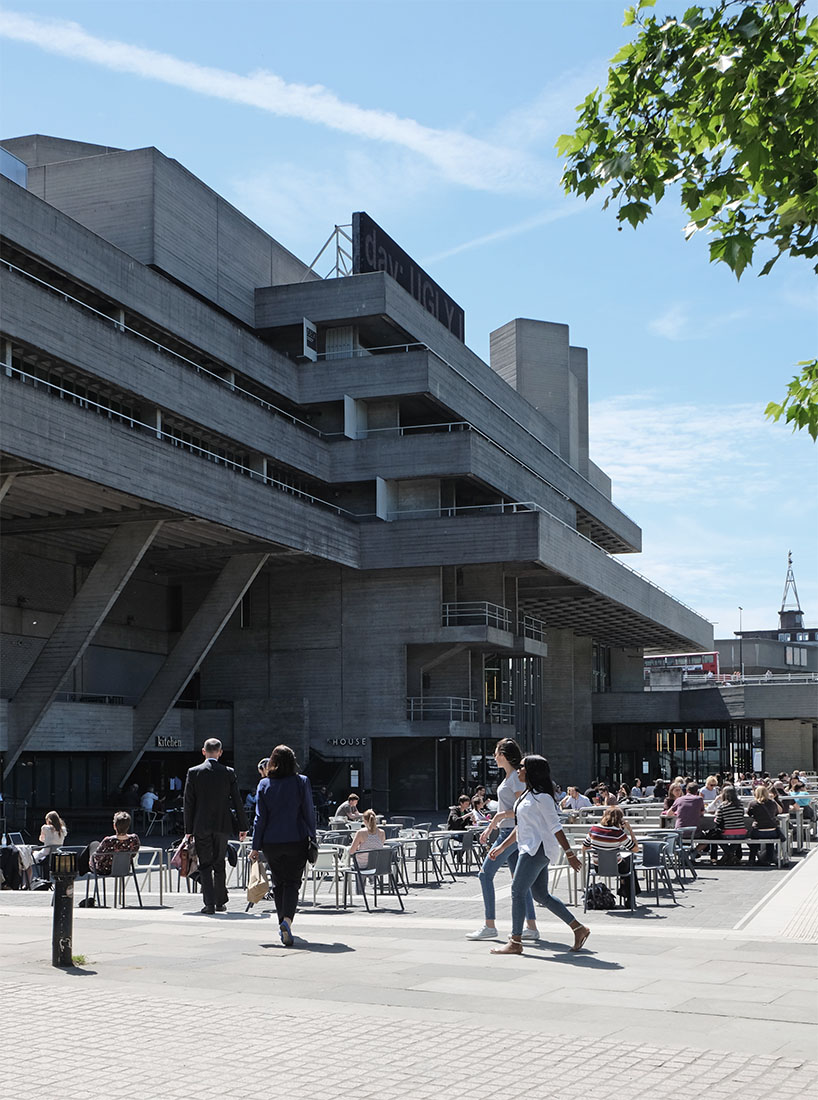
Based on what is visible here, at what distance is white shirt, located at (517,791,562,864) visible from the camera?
1052 centimetres

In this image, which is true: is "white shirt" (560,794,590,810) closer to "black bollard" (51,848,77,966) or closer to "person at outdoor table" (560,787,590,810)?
"person at outdoor table" (560,787,590,810)

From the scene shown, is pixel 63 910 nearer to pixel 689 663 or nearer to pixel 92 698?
pixel 92 698

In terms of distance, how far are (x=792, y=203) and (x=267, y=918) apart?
29.7ft

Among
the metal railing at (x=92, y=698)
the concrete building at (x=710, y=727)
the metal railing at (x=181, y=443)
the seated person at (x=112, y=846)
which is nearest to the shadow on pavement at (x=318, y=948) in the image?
the seated person at (x=112, y=846)

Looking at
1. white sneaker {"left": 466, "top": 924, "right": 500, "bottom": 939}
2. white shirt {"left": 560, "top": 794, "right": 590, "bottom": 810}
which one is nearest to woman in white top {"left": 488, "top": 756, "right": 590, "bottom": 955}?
white sneaker {"left": 466, "top": 924, "right": 500, "bottom": 939}

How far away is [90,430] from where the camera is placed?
107 ft

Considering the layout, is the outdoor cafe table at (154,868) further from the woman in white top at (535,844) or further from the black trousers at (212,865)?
the woman in white top at (535,844)

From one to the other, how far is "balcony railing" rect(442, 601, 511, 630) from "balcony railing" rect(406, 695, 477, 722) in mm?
2857

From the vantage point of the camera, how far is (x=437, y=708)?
47812mm

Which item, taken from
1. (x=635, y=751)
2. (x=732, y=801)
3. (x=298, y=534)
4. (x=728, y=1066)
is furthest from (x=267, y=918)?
(x=635, y=751)

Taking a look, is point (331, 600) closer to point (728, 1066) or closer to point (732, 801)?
point (732, 801)

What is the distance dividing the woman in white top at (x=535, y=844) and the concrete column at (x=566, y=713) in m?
54.2

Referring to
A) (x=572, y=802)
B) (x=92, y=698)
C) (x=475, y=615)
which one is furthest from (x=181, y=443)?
(x=572, y=802)

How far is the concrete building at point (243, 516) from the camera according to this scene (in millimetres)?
35375
